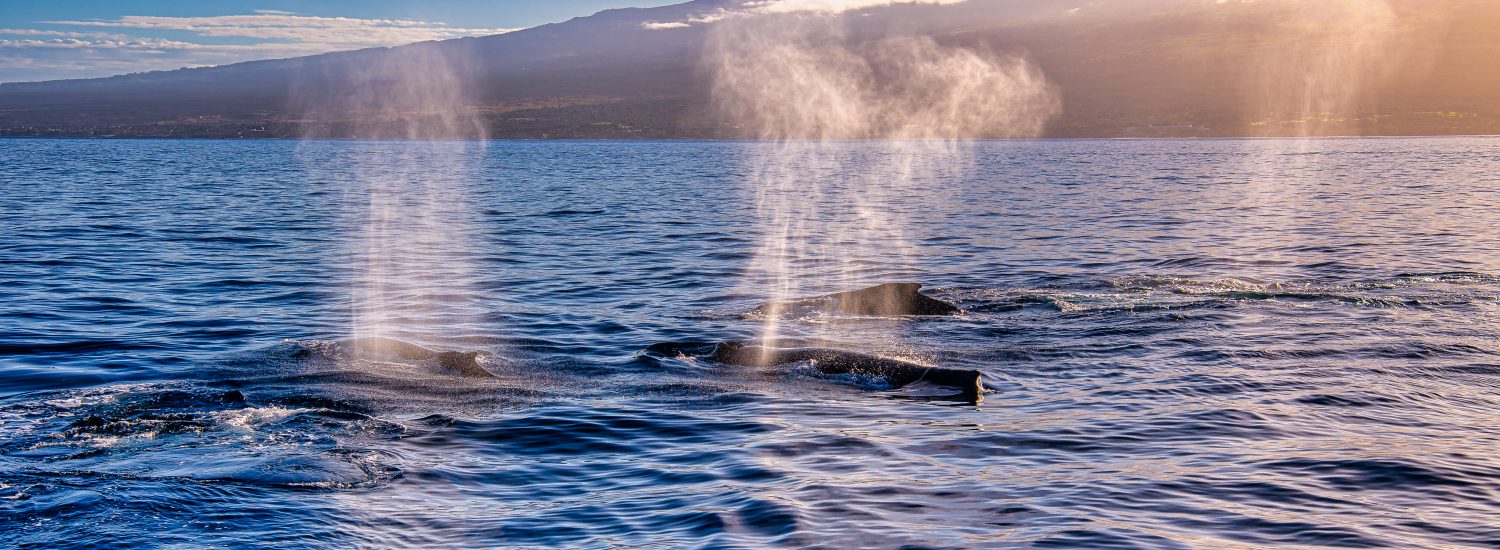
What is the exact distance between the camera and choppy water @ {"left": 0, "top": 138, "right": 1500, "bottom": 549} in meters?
9.98

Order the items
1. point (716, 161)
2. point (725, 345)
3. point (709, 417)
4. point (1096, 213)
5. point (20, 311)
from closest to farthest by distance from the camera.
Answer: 1. point (709, 417)
2. point (725, 345)
3. point (20, 311)
4. point (1096, 213)
5. point (716, 161)

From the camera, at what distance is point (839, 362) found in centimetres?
1652

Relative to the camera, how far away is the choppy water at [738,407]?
32.7 feet

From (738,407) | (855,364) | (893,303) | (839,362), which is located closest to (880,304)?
(893,303)

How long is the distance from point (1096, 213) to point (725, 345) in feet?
117

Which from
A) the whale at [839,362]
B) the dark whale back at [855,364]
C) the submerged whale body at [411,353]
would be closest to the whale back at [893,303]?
the whale at [839,362]

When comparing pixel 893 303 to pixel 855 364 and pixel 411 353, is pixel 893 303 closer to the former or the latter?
pixel 855 364

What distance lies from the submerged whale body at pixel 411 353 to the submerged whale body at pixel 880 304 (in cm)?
675

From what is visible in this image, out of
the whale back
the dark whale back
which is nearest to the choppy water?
the dark whale back

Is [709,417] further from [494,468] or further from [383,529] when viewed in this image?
[383,529]

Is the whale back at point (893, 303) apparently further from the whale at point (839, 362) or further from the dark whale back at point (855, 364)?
the dark whale back at point (855, 364)

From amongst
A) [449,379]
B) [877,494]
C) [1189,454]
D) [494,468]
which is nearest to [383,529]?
[494,468]

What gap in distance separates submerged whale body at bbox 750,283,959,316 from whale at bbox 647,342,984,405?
418 centimetres

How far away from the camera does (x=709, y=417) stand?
13945mm
